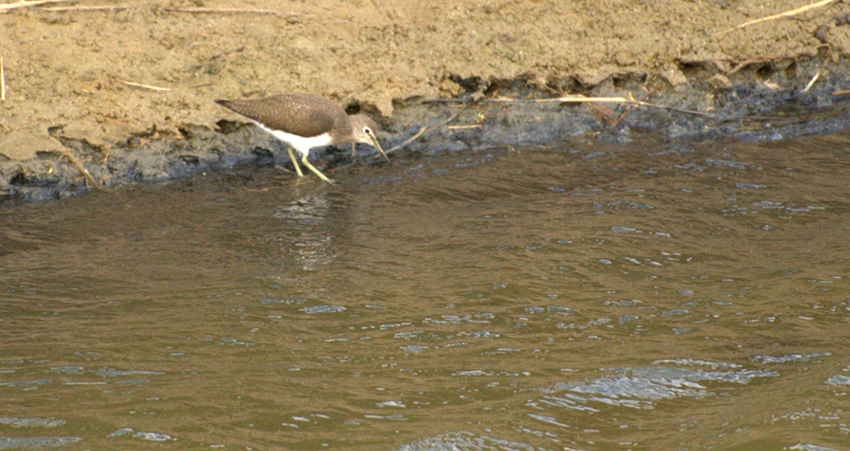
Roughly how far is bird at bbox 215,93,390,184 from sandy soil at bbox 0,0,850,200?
529 mm

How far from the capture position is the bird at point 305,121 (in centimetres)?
649

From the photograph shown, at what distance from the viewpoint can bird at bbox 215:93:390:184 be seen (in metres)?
6.49

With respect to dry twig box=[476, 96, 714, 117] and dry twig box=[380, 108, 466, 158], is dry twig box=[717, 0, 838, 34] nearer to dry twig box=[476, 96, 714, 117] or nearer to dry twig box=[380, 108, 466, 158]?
dry twig box=[476, 96, 714, 117]

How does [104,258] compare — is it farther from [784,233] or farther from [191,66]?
[784,233]

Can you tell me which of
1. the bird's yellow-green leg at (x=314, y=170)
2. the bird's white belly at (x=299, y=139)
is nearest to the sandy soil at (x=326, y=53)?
the bird's white belly at (x=299, y=139)

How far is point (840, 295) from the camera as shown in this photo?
4.27 m

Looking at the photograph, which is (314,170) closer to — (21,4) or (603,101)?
(21,4)

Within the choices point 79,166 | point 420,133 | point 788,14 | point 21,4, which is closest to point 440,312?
point 420,133

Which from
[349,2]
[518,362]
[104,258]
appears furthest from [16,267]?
[349,2]

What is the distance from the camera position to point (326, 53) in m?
7.38

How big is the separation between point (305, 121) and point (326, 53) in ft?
3.81

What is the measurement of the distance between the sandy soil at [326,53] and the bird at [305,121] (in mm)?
529

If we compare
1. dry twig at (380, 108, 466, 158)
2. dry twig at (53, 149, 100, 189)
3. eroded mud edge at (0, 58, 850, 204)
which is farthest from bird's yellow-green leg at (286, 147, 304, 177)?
dry twig at (53, 149, 100, 189)

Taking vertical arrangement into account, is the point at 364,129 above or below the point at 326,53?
below
